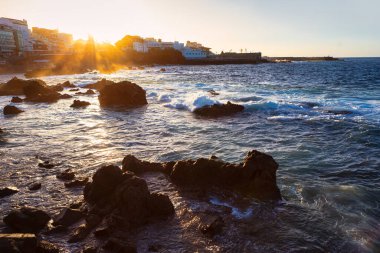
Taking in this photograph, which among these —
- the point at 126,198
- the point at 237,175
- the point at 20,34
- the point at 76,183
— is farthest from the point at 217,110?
the point at 20,34

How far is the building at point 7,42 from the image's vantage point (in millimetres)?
110938

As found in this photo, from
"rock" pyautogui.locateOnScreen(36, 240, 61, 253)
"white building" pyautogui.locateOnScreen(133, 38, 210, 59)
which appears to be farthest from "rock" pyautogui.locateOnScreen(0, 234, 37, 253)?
"white building" pyautogui.locateOnScreen(133, 38, 210, 59)

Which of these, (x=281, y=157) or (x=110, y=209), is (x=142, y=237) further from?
→ (x=281, y=157)

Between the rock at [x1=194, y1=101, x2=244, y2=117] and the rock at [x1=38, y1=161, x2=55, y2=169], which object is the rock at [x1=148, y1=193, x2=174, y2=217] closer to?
the rock at [x1=38, y1=161, x2=55, y2=169]

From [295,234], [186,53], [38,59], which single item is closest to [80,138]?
[295,234]

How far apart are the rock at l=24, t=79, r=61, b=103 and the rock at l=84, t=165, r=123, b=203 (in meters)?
28.2

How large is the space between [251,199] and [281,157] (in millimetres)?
4787

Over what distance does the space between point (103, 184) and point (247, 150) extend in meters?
7.70

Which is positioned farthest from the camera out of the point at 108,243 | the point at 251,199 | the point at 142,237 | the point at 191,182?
the point at 191,182

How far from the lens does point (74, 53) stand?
138 meters

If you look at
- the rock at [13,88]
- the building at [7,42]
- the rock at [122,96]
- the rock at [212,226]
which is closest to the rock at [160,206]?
the rock at [212,226]

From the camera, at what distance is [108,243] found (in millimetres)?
7164

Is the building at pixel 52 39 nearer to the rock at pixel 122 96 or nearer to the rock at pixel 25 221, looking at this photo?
the rock at pixel 122 96

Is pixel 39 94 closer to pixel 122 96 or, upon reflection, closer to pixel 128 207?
pixel 122 96
